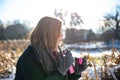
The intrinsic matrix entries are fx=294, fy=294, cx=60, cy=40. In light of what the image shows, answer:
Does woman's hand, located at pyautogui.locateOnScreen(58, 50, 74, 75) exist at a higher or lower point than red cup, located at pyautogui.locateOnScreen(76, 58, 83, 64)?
higher

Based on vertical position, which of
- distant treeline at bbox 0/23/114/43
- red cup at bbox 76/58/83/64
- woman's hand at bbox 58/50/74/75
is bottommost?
distant treeline at bbox 0/23/114/43

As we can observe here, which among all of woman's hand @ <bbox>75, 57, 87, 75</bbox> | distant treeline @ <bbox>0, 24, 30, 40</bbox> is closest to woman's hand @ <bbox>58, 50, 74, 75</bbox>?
woman's hand @ <bbox>75, 57, 87, 75</bbox>

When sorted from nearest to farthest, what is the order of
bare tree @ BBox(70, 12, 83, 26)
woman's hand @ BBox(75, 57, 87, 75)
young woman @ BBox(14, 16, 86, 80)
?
young woman @ BBox(14, 16, 86, 80), woman's hand @ BBox(75, 57, 87, 75), bare tree @ BBox(70, 12, 83, 26)

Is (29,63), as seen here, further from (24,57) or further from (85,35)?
(85,35)

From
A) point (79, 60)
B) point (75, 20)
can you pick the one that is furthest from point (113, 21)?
point (79, 60)

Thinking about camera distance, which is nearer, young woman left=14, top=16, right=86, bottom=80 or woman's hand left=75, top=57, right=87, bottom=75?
young woman left=14, top=16, right=86, bottom=80

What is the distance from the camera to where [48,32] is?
264cm

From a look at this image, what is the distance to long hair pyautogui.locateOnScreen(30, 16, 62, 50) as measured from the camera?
264 cm

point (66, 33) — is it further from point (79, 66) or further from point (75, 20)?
point (79, 66)

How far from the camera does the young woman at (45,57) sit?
2.61 meters

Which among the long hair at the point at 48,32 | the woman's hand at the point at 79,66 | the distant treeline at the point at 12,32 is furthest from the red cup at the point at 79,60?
the distant treeline at the point at 12,32

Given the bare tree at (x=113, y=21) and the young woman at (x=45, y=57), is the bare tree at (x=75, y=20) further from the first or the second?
the young woman at (x=45, y=57)

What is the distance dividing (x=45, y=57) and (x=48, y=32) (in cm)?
23

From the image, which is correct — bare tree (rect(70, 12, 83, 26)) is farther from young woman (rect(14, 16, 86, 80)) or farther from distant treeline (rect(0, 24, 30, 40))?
young woman (rect(14, 16, 86, 80))
